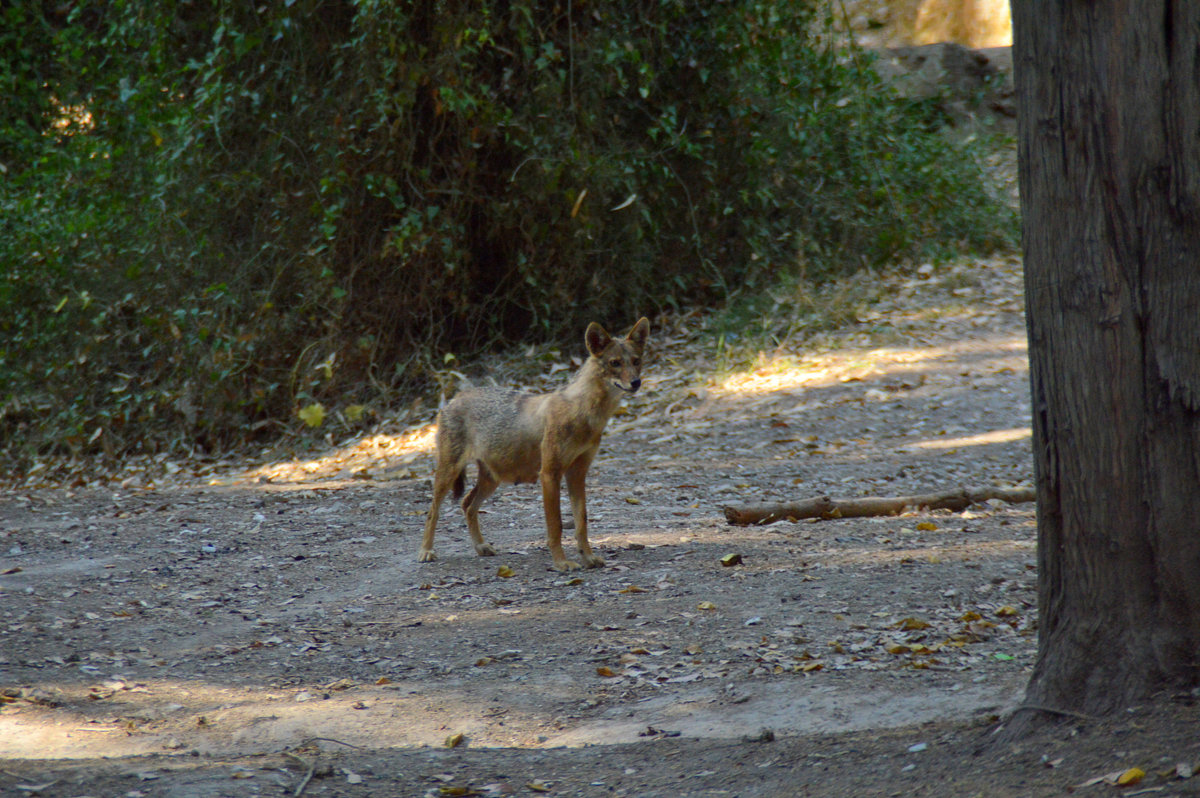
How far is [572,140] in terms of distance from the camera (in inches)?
499

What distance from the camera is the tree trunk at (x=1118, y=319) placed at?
11.2 ft

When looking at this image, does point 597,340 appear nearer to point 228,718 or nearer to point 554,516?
point 554,516

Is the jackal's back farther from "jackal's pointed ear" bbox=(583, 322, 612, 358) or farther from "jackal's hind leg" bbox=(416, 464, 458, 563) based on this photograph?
"jackal's pointed ear" bbox=(583, 322, 612, 358)

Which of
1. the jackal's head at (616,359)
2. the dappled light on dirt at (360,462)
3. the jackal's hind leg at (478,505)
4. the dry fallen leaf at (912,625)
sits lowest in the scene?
the dappled light on dirt at (360,462)

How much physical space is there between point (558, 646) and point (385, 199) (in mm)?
8794

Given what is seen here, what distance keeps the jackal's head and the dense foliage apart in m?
6.46

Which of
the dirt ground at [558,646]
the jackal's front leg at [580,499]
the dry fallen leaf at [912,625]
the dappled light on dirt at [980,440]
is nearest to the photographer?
the dirt ground at [558,646]

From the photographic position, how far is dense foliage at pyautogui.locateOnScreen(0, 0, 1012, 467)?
12688 mm

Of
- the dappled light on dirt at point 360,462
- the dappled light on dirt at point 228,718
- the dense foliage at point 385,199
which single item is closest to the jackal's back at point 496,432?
the dappled light on dirt at point 228,718

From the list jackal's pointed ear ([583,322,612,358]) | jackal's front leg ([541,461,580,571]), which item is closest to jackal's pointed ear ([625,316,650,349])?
jackal's pointed ear ([583,322,612,358])

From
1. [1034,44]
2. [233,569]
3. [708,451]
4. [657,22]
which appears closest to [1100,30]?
[1034,44]

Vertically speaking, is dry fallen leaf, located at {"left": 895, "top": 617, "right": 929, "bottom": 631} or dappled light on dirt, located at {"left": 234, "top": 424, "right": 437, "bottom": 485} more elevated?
dry fallen leaf, located at {"left": 895, "top": 617, "right": 929, "bottom": 631}

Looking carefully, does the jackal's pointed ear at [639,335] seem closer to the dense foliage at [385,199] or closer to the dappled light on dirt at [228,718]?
the dappled light on dirt at [228,718]

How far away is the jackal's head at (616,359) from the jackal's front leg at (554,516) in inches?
26.4
